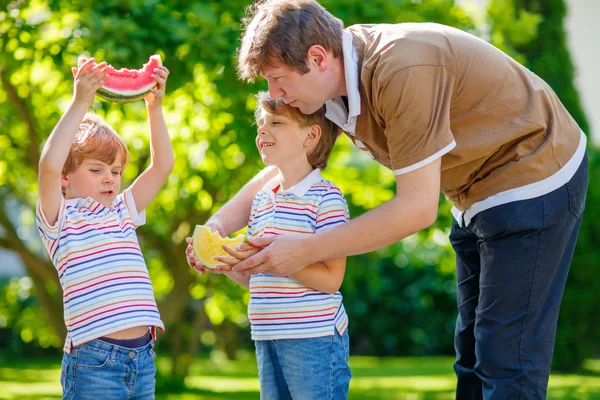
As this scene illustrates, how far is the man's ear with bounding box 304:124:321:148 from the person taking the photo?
322 cm

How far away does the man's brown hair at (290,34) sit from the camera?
2844 mm

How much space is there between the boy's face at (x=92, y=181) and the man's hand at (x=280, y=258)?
0.61 m

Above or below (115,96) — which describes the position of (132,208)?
below

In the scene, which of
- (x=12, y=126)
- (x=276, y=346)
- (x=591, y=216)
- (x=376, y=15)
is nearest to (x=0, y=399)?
(x=12, y=126)

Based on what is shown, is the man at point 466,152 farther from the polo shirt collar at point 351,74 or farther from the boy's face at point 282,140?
the boy's face at point 282,140

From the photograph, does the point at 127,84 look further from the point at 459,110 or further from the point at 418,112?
the point at 459,110

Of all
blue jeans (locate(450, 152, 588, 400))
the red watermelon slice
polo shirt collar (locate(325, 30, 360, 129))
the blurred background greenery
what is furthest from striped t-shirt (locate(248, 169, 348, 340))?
the blurred background greenery

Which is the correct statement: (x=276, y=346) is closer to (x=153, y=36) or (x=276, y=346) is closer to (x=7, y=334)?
(x=153, y=36)

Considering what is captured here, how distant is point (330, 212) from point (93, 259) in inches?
36.7

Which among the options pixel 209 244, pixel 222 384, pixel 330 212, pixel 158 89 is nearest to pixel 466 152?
pixel 330 212

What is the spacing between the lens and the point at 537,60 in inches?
488

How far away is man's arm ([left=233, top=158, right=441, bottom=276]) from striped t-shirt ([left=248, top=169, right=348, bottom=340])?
0.65ft

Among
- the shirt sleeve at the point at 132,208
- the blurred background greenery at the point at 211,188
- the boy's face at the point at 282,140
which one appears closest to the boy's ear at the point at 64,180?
the shirt sleeve at the point at 132,208

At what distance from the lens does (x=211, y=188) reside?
28.1ft
